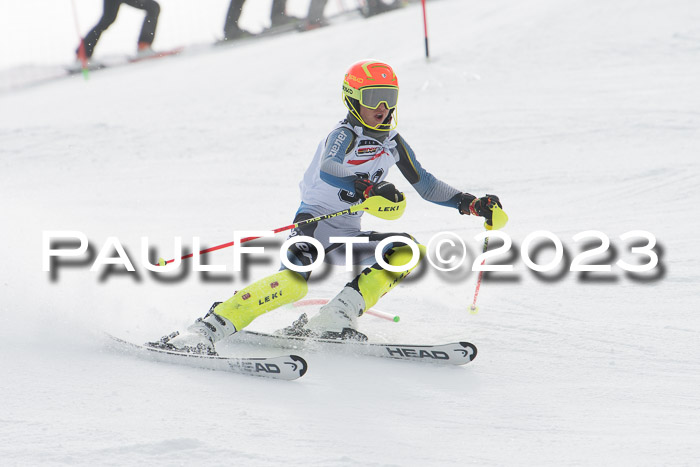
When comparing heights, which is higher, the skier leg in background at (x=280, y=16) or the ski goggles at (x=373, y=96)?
the skier leg in background at (x=280, y=16)

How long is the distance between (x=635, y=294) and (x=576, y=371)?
1405 millimetres

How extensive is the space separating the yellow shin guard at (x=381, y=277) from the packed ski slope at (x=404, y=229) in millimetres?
341

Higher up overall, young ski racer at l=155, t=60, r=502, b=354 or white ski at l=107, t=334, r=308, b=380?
young ski racer at l=155, t=60, r=502, b=354

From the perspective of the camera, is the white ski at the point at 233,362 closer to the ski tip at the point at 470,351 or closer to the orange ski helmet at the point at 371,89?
the ski tip at the point at 470,351

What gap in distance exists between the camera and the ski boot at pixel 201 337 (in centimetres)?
396

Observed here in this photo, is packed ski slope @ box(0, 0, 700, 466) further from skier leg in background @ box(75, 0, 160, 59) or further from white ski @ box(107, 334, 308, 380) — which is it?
skier leg in background @ box(75, 0, 160, 59)

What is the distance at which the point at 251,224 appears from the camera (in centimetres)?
716

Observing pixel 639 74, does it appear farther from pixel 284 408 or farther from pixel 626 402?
pixel 284 408

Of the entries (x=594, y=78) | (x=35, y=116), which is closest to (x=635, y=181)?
(x=594, y=78)

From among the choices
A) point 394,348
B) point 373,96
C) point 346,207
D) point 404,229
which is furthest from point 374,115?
point 404,229

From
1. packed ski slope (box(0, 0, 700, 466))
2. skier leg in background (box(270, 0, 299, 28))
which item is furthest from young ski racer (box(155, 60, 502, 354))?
skier leg in background (box(270, 0, 299, 28))

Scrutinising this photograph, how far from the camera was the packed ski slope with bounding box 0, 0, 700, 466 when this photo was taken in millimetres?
3273

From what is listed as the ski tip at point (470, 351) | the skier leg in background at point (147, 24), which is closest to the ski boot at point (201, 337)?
the ski tip at point (470, 351)

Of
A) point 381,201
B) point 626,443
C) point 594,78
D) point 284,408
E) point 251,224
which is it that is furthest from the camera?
point 594,78
